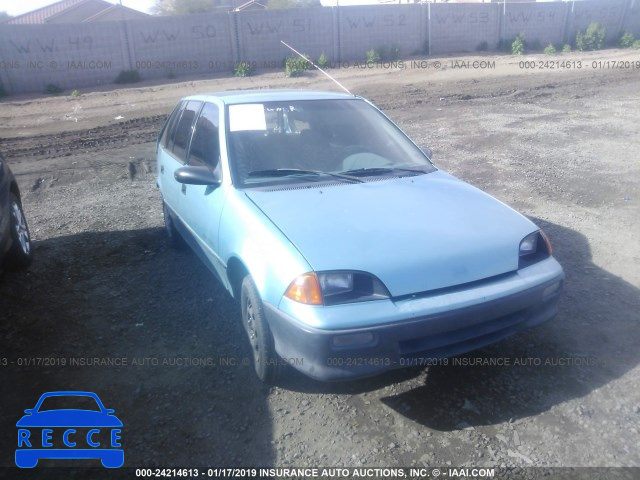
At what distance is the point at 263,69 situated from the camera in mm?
21781

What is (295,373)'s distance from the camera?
10.8ft

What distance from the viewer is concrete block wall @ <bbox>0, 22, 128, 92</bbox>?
60.4 feet

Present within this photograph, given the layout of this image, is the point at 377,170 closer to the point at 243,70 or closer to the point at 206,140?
the point at 206,140

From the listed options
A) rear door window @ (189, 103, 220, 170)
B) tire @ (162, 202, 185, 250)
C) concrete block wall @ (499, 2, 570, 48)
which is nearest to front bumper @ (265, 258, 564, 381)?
rear door window @ (189, 103, 220, 170)

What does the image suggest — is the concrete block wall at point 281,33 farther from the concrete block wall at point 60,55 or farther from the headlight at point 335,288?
the headlight at point 335,288

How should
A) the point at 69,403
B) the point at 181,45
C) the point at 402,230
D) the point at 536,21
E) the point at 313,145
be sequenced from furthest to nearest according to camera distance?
the point at 536,21 < the point at 181,45 < the point at 313,145 < the point at 69,403 < the point at 402,230

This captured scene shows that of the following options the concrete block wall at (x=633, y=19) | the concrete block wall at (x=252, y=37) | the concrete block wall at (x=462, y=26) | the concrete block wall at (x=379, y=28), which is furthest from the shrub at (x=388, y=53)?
the concrete block wall at (x=633, y=19)

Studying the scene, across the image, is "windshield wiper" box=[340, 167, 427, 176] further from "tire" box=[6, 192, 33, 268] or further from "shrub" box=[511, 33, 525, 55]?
"shrub" box=[511, 33, 525, 55]

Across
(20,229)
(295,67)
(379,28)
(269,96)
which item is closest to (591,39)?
(379,28)

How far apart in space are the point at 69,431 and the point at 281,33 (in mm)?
21747

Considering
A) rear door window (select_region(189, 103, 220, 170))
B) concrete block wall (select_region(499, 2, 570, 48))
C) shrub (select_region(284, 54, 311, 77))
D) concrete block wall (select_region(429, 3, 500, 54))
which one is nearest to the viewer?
rear door window (select_region(189, 103, 220, 170))

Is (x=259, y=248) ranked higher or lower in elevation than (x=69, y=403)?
higher

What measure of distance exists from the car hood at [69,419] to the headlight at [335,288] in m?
1.34

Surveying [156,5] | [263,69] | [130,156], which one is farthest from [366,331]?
[156,5]
